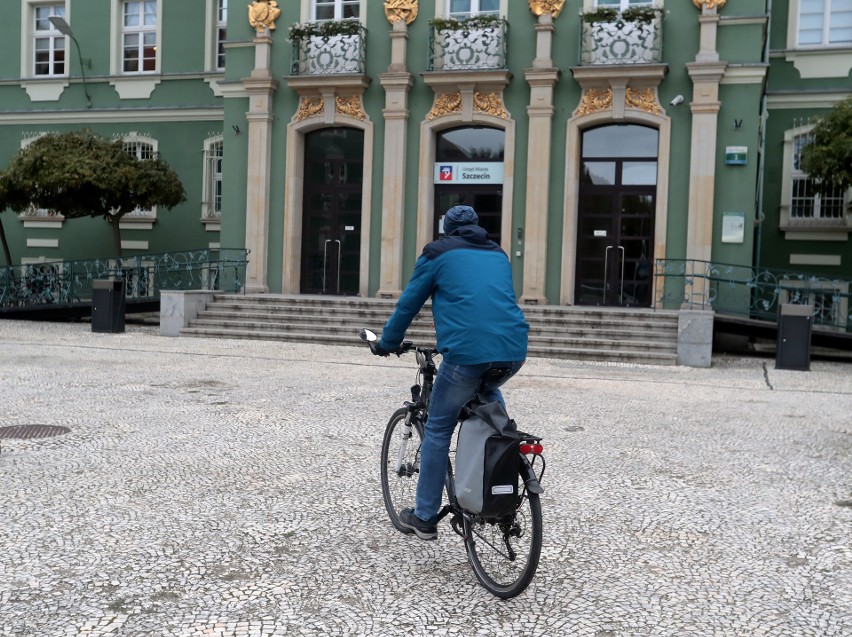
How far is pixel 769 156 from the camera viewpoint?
2172 centimetres

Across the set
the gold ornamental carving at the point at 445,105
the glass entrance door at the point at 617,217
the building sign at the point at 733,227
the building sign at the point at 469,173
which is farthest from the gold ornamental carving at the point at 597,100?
the building sign at the point at 733,227

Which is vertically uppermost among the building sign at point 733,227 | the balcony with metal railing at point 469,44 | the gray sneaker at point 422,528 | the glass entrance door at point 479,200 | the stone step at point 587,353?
the balcony with metal railing at point 469,44

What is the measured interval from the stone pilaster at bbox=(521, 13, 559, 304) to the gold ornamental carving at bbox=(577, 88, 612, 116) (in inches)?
28.0

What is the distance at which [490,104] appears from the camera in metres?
19.5

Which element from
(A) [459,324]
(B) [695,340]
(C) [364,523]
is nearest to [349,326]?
(B) [695,340]

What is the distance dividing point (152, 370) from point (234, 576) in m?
8.24

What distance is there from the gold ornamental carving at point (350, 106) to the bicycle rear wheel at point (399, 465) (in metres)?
16.1

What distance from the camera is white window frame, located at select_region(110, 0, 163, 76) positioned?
25.2 m

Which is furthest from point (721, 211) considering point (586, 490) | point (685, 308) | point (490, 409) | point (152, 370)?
point (490, 409)

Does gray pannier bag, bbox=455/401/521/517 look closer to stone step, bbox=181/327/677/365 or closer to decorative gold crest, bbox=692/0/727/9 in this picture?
stone step, bbox=181/327/677/365

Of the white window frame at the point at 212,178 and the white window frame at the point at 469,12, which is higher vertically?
the white window frame at the point at 469,12

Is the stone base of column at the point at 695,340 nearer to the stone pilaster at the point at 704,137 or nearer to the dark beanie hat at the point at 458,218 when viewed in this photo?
the stone pilaster at the point at 704,137

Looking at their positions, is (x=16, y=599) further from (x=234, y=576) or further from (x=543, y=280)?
(x=543, y=280)

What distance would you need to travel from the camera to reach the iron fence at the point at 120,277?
806 inches
